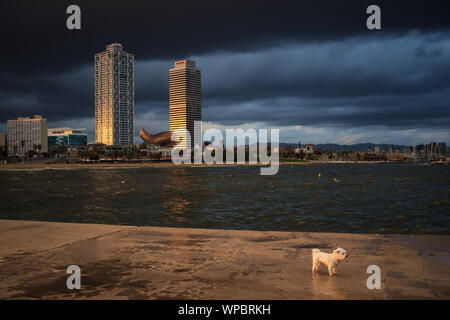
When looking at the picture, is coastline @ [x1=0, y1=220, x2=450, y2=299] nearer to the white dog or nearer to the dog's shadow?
the dog's shadow

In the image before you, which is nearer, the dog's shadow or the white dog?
the dog's shadow

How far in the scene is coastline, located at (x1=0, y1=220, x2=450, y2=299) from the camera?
721cm

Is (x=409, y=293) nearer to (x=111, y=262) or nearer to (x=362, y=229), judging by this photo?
(x=111, y=262)

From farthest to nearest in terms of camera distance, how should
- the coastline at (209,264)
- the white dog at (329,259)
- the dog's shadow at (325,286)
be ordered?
1. the white dog at (329,259)
2. the coastline at (209,264)
3. the dog's shadow at (325,286)

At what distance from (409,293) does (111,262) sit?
651 centimetres

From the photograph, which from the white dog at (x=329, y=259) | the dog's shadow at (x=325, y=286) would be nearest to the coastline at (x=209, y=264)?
the dog's shadow at (x=325, y=286)

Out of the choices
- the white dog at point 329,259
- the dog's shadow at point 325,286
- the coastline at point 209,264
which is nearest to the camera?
the dog's shadow at point 325,286

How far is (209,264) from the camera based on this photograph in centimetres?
911

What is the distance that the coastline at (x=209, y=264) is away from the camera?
721 cm

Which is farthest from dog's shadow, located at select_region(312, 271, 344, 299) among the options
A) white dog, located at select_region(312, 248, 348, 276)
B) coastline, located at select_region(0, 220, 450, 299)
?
white dog, located at select_region(312, 248, 348, 276)

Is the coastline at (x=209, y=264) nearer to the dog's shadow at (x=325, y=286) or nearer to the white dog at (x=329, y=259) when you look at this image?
the dog's shadow at (x=325, y=286)

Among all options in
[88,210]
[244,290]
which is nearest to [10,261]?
[244,290]
